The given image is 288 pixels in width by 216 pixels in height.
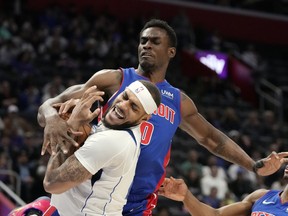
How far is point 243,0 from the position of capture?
25000 millimetres

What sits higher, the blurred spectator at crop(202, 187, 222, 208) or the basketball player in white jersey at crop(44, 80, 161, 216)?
the basketball player in white jersey at crop(44, 80, 161, 216)

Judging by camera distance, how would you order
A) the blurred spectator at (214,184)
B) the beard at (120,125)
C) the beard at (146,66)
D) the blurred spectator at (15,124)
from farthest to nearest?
1. the blurred spectator at (214,184)
2. the blurred spectator at (15,124)
3. the beard at (146,66)
4. the beard at (120,125)

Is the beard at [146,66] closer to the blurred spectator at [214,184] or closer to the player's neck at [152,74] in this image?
the player's neck at [152,74]

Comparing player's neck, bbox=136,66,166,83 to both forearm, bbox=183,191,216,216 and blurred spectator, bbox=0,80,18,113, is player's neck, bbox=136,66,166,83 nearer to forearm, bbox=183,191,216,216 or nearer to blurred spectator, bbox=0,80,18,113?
forearm, bbox=183,191,216,216

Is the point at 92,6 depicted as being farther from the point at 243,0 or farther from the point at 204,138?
the point at 204,138

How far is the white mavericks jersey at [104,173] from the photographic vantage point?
15.1 ft

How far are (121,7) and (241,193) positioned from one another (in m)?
10.1

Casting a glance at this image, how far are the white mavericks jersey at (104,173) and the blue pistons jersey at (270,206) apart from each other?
73.1 inches

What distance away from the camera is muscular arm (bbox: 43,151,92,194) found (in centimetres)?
454

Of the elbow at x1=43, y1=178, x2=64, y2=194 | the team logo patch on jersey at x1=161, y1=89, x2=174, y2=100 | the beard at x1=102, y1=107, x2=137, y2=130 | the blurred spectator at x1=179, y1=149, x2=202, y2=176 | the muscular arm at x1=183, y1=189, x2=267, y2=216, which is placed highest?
the beard at x1=102, y1=107, x2=137, y2=130

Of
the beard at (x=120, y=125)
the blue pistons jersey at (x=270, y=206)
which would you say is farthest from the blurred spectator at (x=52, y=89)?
the beard at (x=120, y=125)

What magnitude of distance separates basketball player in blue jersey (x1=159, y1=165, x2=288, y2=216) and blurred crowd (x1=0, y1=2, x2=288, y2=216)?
5.59m

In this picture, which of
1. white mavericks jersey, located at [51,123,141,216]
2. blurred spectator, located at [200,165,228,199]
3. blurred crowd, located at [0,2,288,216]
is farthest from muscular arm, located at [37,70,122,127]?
blurred spectator, located at [200,165,228,199]

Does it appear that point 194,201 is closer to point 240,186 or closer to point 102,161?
point 102,161
